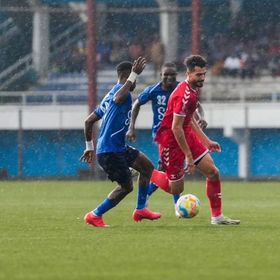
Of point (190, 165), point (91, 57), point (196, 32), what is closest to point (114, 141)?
point (190, 165)

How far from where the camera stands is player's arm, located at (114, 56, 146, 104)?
14.0 meters

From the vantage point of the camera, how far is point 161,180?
15.4m

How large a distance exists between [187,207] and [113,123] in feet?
4.52

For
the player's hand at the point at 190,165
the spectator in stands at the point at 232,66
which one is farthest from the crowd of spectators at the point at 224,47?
the player's hand at the point at 190,165

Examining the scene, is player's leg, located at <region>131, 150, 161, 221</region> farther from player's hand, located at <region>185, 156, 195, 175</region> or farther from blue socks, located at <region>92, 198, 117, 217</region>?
player's hand, located at <region>185, 156, 195, 175</region>

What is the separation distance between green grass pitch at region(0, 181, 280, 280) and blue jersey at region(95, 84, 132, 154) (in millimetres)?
985

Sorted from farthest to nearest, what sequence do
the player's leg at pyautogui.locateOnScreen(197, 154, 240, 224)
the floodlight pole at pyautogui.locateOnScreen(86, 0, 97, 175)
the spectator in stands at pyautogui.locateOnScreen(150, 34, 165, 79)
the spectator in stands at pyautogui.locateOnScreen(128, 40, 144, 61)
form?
the spectator in stands at pyautogui.locateOnScreen(128, 40, 144, 61), the spectator in stands at pyautogui.locateOnScreen(150, 34, 165, 79), the floodlight pole at pyautogui.locateOnScreen(86, 0, 97, 175), the player's leg at pyautogui.locateOnScreen(197, 154, 240, 224)

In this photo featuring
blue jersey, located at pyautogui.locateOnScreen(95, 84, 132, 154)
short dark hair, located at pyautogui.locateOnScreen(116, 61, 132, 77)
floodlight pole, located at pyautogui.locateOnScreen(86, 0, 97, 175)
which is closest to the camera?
short dark hair, located at pyautogui.locateOnScreen(116, 61, 132, 77)

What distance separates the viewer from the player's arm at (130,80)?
14.0 m

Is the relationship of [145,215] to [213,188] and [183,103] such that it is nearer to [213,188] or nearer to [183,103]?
[213,188]

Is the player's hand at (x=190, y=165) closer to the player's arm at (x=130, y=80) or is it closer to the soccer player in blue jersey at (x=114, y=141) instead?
the soccer player in blue jersey at (x=114, y=141)

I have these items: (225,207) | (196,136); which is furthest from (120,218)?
(225,207)

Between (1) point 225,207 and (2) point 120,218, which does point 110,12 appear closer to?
(1) point 225,207

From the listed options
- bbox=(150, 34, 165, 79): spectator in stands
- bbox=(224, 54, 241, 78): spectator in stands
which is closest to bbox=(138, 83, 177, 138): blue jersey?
bbox=(150, 34, 165, 79): spectator in stands
